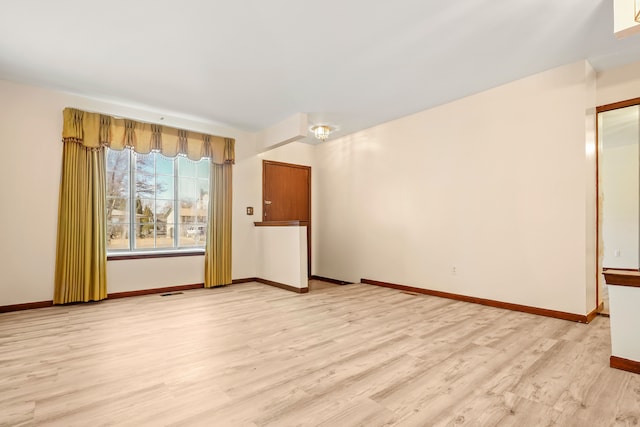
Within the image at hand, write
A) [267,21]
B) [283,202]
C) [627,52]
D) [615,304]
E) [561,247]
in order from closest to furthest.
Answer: [615,304], [267,21], [627,52], [561,247], [283,202]

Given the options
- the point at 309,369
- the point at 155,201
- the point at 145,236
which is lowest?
the point at 309,369

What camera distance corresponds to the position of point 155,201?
15.2 feet

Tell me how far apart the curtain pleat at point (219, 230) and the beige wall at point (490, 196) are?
219cm

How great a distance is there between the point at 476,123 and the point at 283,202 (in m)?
3.51

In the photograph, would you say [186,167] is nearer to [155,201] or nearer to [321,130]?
[155,201]

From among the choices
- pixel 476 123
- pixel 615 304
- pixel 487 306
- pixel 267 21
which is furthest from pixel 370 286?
pixel 267 21

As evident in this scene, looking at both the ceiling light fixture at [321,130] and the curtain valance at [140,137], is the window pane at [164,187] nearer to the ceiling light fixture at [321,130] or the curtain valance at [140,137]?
the curtain valance at [140,137]

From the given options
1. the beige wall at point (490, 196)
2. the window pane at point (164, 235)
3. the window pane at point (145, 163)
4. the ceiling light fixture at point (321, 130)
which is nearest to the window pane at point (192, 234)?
the window pane at point (164, 235)

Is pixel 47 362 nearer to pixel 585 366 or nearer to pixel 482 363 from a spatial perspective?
pixel 482 363

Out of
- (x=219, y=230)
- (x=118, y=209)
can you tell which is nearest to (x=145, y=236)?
(x=118, y=209)

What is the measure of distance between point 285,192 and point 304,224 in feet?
5.23

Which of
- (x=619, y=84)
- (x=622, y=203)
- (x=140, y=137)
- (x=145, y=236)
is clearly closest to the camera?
(x=619, y=84)

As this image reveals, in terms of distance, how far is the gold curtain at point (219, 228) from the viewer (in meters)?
4.91

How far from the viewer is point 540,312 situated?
3336mm
